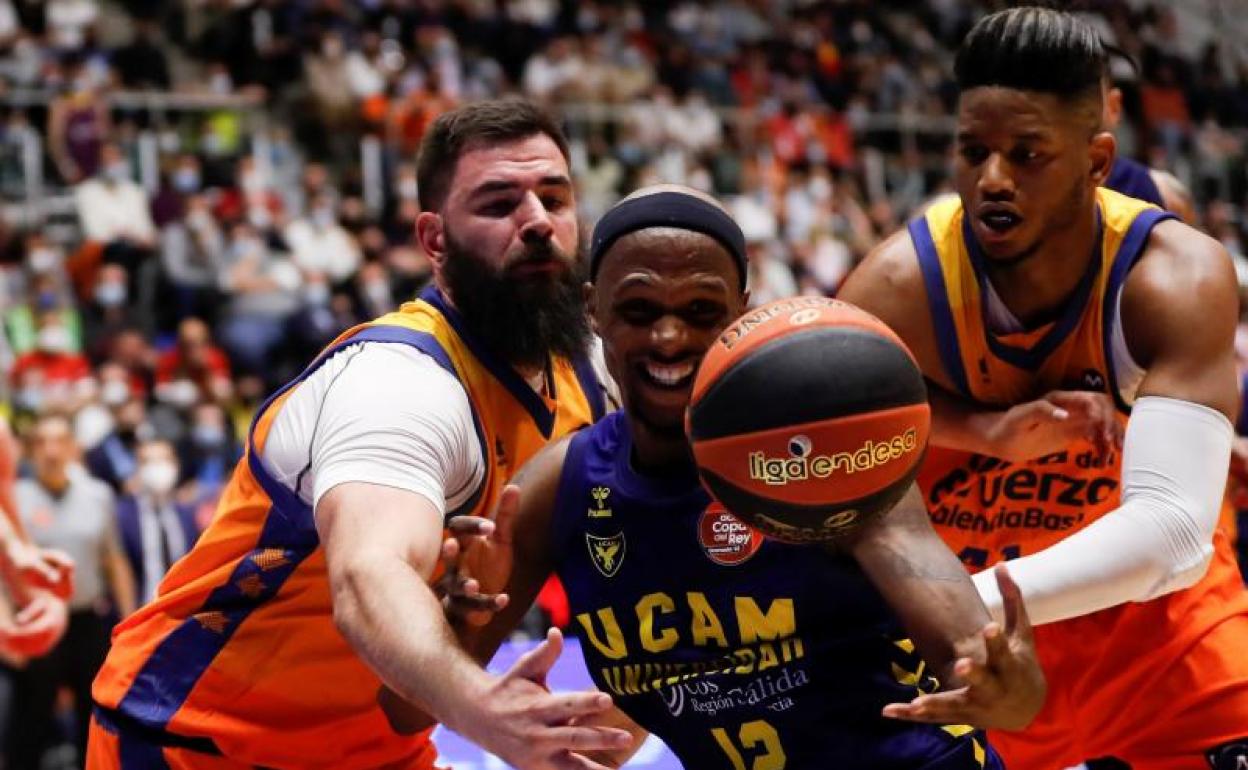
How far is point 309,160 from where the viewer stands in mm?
14469

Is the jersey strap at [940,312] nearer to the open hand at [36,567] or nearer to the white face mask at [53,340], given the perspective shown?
the open hand at [36,567]

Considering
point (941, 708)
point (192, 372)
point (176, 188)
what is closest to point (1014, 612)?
point (941, 708)

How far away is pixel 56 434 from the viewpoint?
8.40 m

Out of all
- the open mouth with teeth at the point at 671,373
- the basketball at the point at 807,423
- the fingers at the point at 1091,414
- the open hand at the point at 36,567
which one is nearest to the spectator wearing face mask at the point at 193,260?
the open hand at the point at 36,567

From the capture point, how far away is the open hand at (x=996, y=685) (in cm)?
243

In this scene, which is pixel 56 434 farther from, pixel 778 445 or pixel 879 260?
pixel 778 445

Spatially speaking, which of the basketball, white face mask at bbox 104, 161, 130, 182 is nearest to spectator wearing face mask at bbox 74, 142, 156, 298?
white face mask at bbox 104, 161, 130, 182

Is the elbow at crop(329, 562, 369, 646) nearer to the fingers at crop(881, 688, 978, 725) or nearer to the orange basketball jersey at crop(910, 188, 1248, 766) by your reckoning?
the fingers at crop(881, 688, 978, 725)

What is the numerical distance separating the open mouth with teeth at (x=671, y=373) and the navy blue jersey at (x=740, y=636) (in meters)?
0.20

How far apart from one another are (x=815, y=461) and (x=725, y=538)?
0.37 meters

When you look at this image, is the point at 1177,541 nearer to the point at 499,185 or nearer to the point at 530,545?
the point at 530,545

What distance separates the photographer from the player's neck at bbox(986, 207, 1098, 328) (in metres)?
3.56

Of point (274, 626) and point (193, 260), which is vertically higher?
point (274, 626)

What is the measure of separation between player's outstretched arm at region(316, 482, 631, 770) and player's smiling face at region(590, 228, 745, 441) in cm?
46
